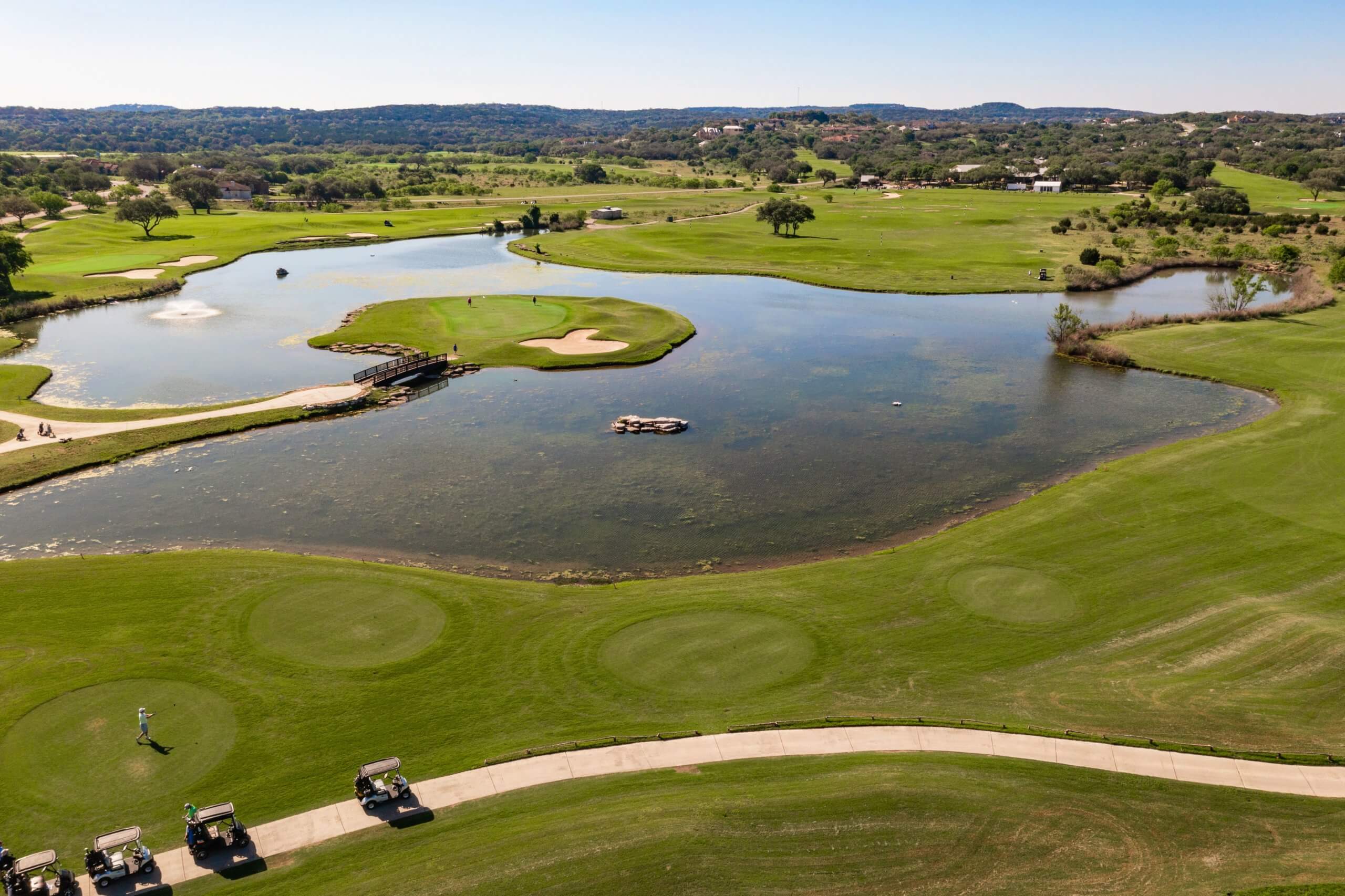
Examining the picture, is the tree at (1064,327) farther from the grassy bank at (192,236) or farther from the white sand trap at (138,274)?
the white sand trap at (138,274)

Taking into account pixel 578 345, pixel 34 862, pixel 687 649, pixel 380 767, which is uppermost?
pixel 578 345

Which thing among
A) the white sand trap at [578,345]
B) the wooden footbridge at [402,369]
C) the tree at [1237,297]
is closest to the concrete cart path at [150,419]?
the wooden footbridge at [402,369]

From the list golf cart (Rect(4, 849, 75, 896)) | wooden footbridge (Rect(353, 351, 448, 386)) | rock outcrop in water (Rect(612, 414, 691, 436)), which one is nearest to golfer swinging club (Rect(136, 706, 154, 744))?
golf cart (Rect(4, 849, 75, 896))

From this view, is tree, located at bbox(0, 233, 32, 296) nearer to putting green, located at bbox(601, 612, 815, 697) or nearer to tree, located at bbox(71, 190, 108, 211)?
tree, located at bbox(71, 190, 108, 211)

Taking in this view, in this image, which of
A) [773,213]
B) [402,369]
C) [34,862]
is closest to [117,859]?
[34,862]

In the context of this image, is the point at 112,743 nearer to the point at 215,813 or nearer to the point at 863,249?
the point at 215,813

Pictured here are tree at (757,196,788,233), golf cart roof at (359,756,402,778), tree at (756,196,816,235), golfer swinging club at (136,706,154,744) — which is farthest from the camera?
tree at (757,196,788,233)

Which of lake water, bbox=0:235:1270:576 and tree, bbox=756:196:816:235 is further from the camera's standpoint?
tree, bbox=756:196:816:235
